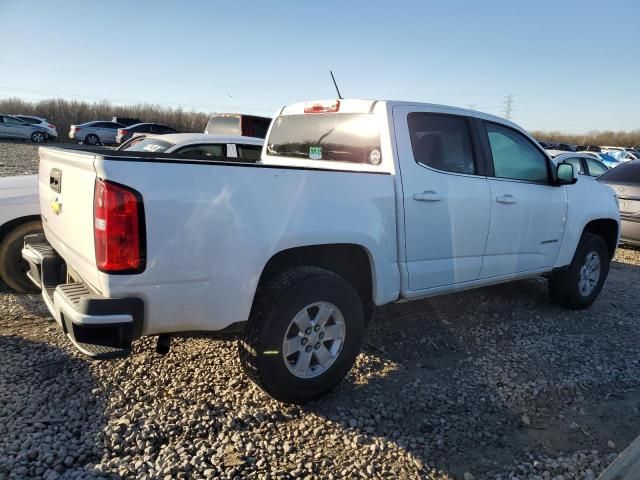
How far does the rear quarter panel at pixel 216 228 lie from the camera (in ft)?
8.05

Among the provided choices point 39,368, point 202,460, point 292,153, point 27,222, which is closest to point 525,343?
point 292,153

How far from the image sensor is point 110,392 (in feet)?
10.3

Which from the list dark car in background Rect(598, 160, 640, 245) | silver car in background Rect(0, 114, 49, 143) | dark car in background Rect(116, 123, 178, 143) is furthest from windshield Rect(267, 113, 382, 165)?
silver car in background Rect(0, 114, 49, 143)

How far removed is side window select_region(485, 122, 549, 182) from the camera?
4332mm

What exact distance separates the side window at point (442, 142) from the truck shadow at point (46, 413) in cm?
272

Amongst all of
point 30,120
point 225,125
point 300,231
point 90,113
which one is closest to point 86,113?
point 90,113

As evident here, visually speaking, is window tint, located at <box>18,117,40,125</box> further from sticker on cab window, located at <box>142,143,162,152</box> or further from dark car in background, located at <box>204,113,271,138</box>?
sticker on cab window, located at <box>142,143,162,152</box>

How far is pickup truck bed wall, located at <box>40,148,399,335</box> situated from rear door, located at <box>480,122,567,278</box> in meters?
1.66

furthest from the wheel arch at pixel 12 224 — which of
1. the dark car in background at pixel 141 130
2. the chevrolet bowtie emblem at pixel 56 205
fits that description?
the dark car in background at pixel 141 130

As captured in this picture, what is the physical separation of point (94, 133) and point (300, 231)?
105 feet

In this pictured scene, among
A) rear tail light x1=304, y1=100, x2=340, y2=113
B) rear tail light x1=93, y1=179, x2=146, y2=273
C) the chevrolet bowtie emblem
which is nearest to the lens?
rear tail light x1=93, y1=179, x2=146, y2=273

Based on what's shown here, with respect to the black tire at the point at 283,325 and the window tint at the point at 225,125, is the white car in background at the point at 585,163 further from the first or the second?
the black tire at the point at 283,325

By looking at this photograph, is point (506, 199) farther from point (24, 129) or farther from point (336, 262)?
point (24, 129)

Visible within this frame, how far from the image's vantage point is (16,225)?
460 centimetres
